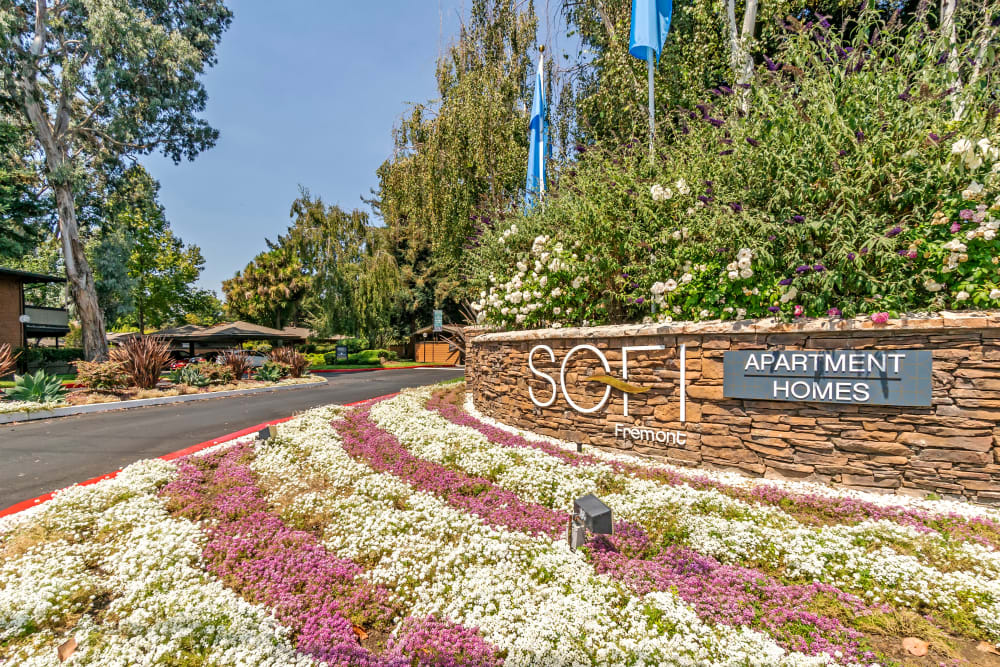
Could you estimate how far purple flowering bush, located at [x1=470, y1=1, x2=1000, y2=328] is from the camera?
375 cm

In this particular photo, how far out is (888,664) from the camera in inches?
78.2

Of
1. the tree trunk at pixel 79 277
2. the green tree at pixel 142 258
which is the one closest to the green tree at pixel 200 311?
the green tree at pixel 142 258

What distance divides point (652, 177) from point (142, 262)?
32.4m

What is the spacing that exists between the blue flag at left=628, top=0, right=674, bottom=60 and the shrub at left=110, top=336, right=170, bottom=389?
1397 centimetres

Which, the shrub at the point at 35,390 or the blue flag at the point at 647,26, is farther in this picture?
the shrub at the point at 35,390

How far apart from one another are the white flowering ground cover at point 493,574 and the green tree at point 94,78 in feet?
59.7

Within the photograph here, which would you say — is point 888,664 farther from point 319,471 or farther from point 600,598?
point 319,471

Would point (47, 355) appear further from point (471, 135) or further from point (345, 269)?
point (471, 135)

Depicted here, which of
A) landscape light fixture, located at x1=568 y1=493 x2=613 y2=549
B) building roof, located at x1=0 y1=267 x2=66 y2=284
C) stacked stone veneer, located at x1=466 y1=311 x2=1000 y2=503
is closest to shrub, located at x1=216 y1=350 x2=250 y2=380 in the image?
building roof, located at x1=0 y1=267 x2=66 y2=284

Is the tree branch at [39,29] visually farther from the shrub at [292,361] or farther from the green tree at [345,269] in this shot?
the shrub at [292,361]

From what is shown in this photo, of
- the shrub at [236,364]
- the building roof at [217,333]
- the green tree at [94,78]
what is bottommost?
the shrub at [236,364]

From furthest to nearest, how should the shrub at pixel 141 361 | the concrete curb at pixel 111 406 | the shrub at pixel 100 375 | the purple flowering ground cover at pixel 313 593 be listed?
the shrub at pixel 141 361, the shrub at pixel 100 375, the concrete curb at pixel 111 406, the purple flowering ground cover at pixel 313 593

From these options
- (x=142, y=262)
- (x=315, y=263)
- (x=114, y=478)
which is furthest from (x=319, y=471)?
(x=142, y=262)

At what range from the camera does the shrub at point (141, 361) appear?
37.2ft
